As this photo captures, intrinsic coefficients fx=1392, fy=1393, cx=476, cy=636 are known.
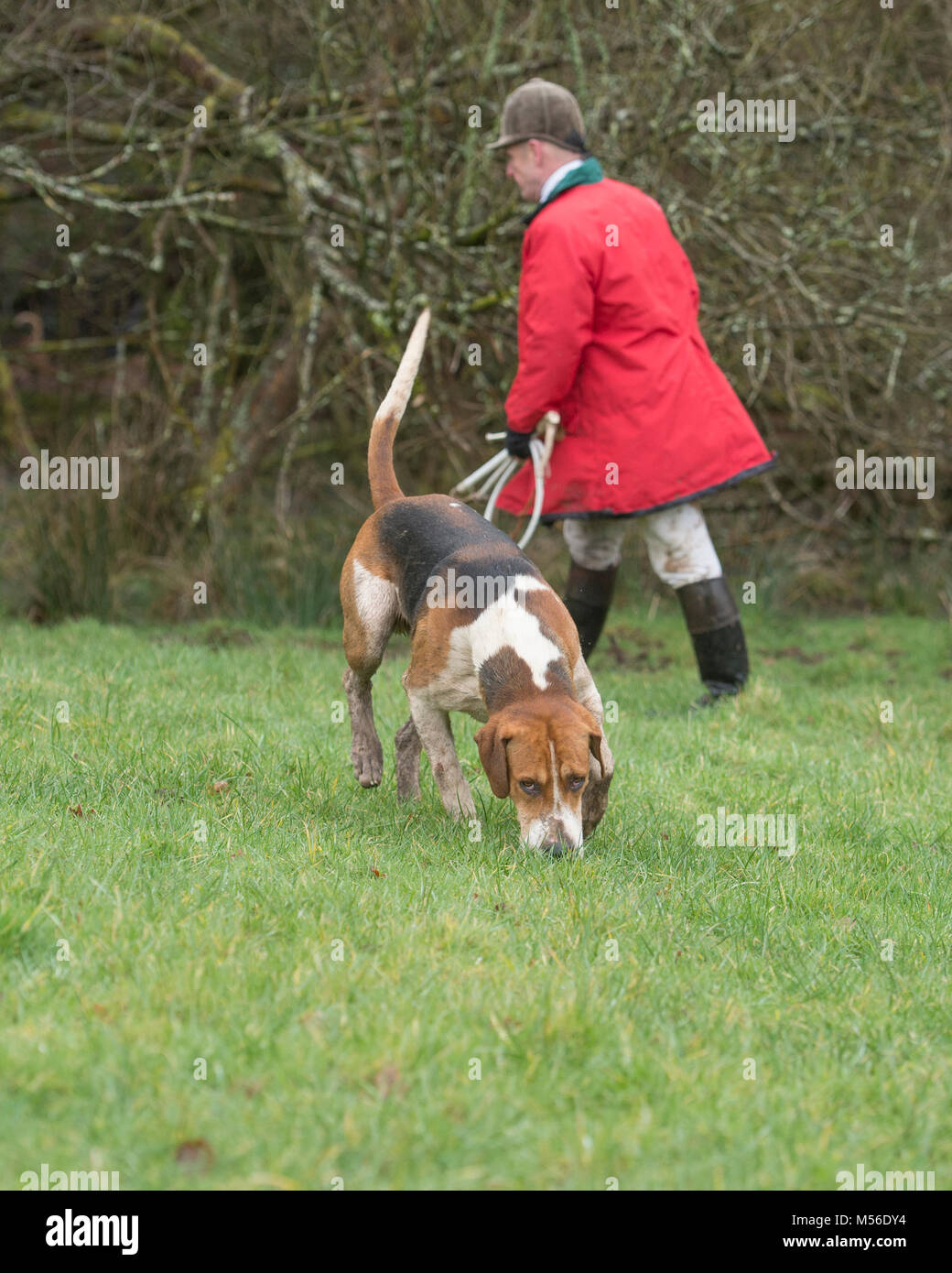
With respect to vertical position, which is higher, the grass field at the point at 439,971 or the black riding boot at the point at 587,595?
the black riding boot at the point at 587,595

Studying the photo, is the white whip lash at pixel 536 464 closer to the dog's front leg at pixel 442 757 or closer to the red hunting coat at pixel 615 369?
the red hunting coat at pixel 615 369

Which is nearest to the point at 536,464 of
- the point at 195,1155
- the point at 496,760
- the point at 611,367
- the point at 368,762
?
the point at 611,367

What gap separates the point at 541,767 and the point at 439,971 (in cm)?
91

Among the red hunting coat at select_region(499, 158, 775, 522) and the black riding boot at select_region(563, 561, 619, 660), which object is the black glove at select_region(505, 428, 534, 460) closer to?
the red hunting coat at select_region(499, 158, 775, 522)

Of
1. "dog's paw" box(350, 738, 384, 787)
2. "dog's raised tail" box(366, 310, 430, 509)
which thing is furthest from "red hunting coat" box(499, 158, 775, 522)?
"dog's paw" box(350, 738, 384, 787)

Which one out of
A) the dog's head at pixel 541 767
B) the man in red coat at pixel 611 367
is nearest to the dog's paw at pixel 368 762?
the dog's head at pixel 541 767

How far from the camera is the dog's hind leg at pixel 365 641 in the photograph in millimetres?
4730

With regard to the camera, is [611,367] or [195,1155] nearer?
[195,1155]

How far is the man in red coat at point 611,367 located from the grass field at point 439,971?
4.27 ft

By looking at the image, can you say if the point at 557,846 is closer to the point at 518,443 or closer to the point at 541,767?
the point at 541,767

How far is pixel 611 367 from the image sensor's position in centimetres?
609

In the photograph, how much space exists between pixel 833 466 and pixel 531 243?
4.78 m

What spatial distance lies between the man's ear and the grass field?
0.73 feet
